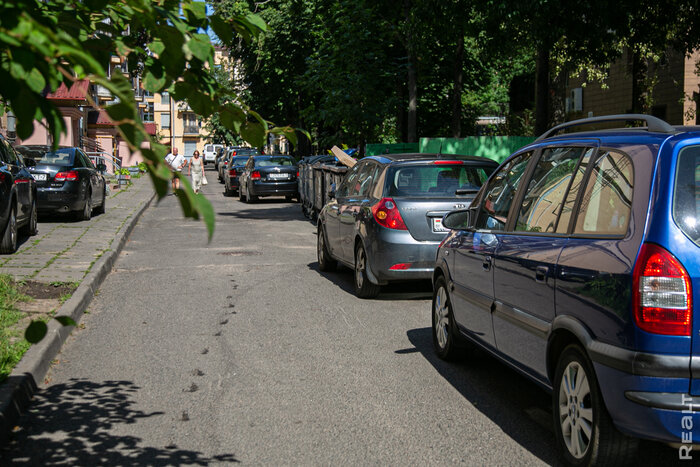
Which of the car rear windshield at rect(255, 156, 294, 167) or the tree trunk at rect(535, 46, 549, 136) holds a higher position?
the tree trunk at rect(535, 46, 549, 136)

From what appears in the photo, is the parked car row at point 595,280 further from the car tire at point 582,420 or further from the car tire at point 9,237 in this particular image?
the car tire at point 9,237

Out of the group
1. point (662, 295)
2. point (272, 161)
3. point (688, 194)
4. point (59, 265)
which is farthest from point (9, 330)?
point (272, 161)

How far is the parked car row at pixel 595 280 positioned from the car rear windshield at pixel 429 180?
9.84 feet

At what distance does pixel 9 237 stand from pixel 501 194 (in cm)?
934

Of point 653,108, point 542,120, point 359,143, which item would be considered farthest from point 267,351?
point 653,108

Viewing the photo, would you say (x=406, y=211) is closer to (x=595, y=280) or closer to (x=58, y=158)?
(x=595, y=280)

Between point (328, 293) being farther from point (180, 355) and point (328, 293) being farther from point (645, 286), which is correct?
point (645, 286)

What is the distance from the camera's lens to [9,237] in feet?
42.5

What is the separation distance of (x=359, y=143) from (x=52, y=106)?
2359 centimetres

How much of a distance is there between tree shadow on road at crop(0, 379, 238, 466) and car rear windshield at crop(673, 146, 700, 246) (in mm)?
2588

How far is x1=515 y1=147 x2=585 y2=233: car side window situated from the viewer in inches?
192

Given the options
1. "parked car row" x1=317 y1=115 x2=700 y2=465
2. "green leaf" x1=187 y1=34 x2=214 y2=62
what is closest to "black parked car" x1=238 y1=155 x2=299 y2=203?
"parked car row" x1=317 y1=115 x2=700 y2=465

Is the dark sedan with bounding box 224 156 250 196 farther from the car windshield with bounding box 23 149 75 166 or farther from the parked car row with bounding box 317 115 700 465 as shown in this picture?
the parked car row with bounding box 317 115 700 465

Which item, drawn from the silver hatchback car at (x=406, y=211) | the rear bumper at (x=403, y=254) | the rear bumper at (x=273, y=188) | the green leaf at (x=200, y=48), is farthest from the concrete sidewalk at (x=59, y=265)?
the rear bumper at (x=273, y=188)
